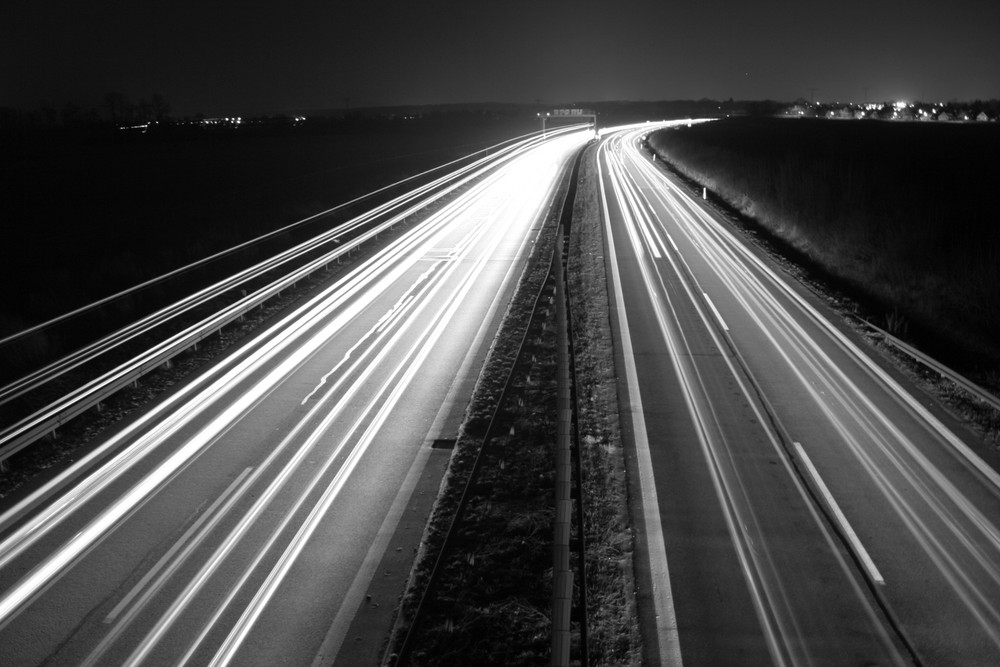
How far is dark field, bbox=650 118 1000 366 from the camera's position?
16391mm

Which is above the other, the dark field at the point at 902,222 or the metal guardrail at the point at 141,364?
the dark field at the point at 902,222

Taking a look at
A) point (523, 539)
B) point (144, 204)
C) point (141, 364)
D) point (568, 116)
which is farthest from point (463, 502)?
point (568, 116)

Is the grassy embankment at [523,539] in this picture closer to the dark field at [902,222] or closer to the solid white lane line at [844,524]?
the solid white lane line at [844,524]

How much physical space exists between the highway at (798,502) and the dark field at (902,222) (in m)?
2.68

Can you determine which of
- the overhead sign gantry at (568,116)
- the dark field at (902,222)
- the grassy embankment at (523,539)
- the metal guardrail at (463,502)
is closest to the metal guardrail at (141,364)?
the grassy embankment at (523,539)

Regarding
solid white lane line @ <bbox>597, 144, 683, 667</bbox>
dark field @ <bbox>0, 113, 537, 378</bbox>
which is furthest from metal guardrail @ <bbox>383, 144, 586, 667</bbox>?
dark field @ <bbox>0, 113, 537, 378</bbox>

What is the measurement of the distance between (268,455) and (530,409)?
446 cm

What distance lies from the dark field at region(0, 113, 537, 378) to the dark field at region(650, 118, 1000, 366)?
19519 millimetres

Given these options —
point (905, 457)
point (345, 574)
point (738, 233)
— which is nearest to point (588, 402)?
point (905, 457)

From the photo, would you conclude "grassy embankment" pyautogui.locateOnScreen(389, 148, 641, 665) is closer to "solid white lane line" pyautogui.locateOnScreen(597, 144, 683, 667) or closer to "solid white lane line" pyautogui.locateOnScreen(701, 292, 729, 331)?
"solid white lane line" pyautogui.locateOnScreen(597, 144, 683, 667)

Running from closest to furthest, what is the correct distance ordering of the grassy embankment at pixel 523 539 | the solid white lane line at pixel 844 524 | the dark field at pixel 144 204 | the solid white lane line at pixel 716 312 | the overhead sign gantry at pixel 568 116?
the grassy embankment at pixel 523 539
the solid white lane line at pixel 844 524
the solid white lane line at pixel 716 312
the dark field at pixel 144 204
the overhead sign gantry at pixel 568 116

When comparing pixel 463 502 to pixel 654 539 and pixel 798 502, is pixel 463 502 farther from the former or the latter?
pixel 798 502

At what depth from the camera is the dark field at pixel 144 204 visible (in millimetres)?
20469

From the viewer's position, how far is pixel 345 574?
7.89 meters
